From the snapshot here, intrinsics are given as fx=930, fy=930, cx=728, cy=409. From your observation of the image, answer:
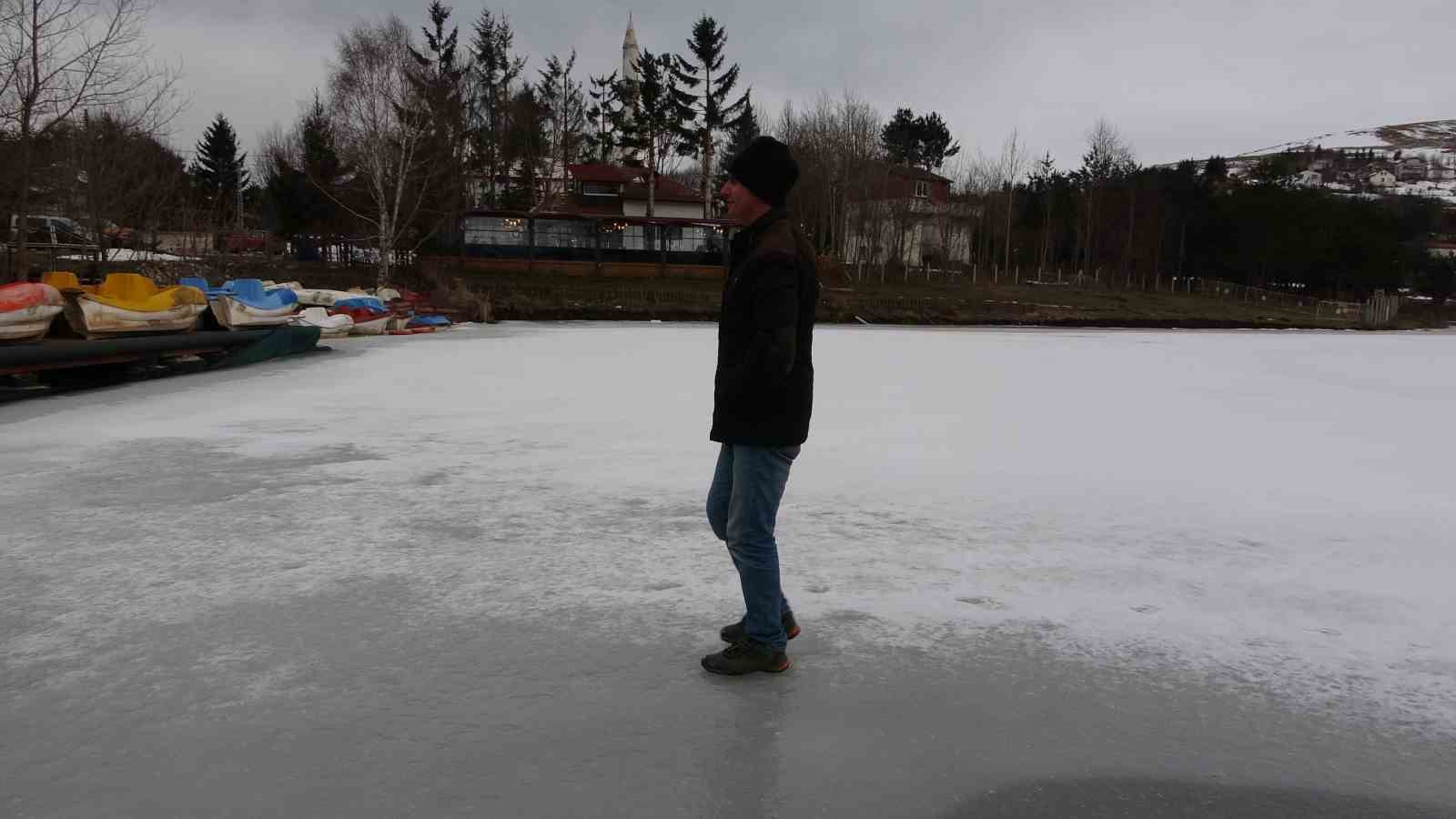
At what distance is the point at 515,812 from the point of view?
2180 millimetres

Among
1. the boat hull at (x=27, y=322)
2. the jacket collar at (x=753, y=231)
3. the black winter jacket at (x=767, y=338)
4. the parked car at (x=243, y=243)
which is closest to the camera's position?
the black winter jacket at (x=767, y=338)

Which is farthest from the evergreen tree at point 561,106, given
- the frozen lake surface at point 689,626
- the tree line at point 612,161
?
the frozen lake surface at point 689,626

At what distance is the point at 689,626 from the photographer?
339 centimetres

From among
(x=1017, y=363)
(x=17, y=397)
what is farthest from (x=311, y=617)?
(x=1017, y=363)

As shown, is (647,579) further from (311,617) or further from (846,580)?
(311,617)

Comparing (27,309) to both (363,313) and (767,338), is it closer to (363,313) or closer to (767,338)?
(767,338)

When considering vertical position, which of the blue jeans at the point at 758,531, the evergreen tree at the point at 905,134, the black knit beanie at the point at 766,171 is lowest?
the blue jeans at the point at 758,531

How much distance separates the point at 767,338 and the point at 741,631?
1017mm

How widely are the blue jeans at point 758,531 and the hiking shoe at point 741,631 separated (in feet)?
0.24

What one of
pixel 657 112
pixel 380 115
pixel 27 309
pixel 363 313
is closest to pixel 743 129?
pixel 657 112

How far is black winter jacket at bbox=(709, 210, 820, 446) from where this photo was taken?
2785 millimetres

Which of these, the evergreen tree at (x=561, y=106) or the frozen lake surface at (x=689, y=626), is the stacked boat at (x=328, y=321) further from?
the evergreen tree at (x=561, y=106)

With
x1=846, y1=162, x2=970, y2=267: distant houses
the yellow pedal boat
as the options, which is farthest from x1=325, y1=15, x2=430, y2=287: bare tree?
x1=846, y1=162, x2=970, y2=267: distant houses

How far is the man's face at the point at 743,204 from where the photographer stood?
2.90 m
